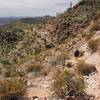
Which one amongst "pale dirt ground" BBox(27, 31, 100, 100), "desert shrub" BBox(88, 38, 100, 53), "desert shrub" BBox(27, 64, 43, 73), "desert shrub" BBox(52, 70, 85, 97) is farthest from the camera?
"desert shrub" BBox(88, 38, 100, 53)

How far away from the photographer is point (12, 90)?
12430mm

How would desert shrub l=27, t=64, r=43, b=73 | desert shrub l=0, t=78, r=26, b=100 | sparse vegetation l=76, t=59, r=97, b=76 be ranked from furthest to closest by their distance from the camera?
desert shrub l=27, t=64, r=43, b=73 < sparse vegetation l=76, t=59, r=97, b=76 < desert shrub l=0, t=78, r=26, b=100

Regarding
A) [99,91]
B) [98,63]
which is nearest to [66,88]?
[99,91]

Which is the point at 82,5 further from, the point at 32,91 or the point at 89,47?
the point at 32,91

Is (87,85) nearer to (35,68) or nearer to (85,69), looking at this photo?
(85,69)

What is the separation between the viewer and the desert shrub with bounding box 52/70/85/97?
39.2 ft

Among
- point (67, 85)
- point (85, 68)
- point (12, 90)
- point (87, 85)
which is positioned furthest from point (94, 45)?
point (12, 90)

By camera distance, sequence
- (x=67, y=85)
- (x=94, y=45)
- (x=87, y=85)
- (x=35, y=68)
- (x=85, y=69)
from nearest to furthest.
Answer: (x=67, y=85) < (x=87, y=85) < (x=85, y=69) < (x=35, y=68) < (x=94, y=45)

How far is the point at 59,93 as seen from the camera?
39.9ft

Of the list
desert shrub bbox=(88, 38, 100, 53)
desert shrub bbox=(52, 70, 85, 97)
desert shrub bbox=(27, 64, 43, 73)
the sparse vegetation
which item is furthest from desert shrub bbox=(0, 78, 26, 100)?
desert shrub bbox=(88, 38, 100, 53)

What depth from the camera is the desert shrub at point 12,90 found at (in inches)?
482

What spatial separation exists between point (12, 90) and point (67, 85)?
6.98ft

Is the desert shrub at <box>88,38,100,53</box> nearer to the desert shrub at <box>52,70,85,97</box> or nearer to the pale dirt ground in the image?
→ the pale dirt ground

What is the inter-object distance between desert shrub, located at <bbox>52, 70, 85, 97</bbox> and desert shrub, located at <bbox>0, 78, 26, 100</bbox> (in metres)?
1.33
